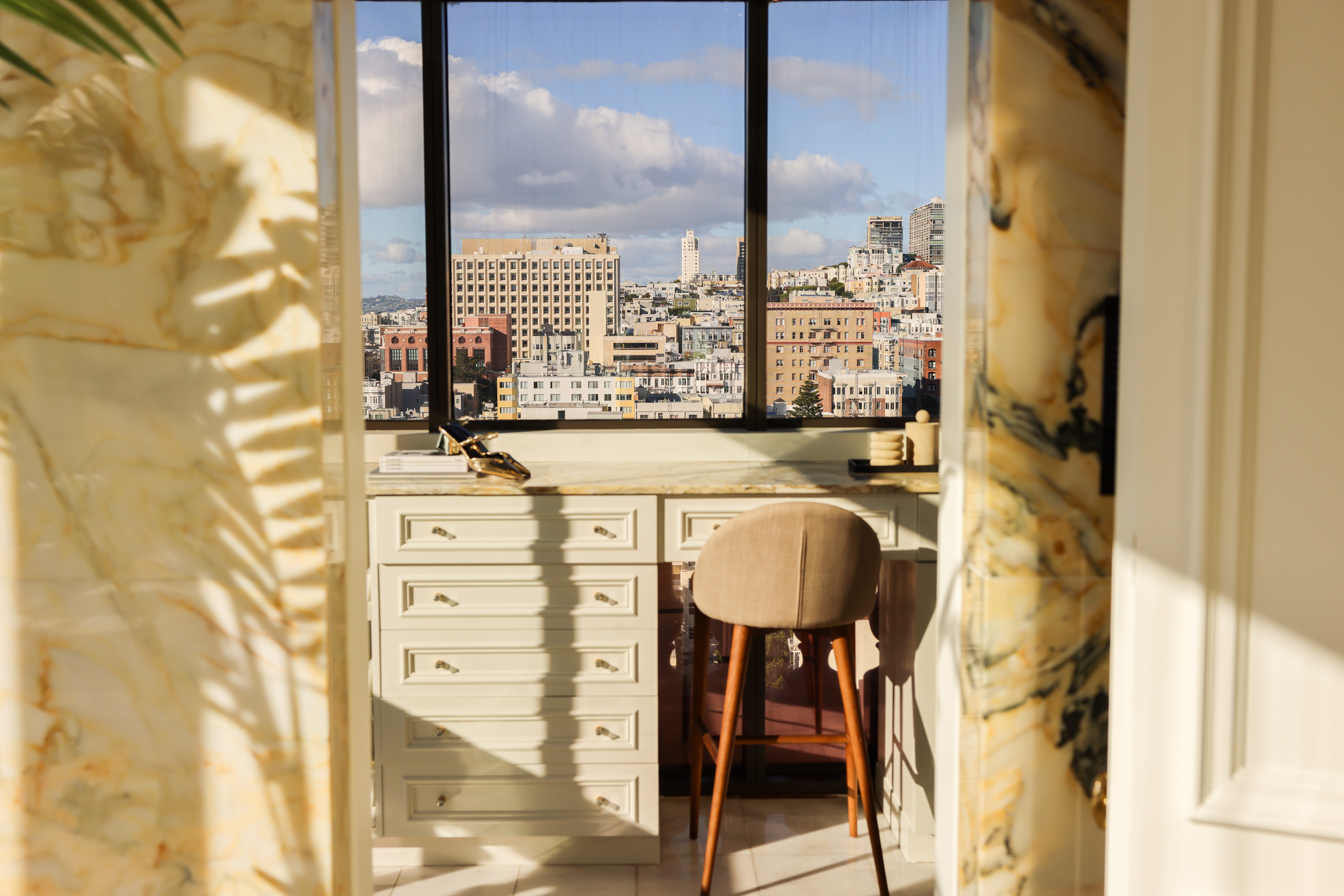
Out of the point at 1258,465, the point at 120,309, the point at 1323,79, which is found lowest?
the point at 1258,465

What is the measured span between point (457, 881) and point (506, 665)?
0.60 meters

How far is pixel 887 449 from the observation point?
9.53ft

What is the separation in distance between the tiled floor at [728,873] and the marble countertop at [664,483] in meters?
1.02

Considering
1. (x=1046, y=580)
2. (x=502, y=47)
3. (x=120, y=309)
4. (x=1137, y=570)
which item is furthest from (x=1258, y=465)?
(x=502, y=47)

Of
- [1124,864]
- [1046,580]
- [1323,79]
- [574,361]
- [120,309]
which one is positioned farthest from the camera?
[574,361]

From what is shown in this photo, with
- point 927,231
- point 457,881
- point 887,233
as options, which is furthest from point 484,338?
point 457,881

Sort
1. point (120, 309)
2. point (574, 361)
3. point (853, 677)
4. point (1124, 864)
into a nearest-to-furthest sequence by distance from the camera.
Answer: point (1124, 864) < point (120, 309) < point (853, 677) < point (574, 361)

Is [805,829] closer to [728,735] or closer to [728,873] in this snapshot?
[728,873]

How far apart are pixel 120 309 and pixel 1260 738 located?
4.57 ft

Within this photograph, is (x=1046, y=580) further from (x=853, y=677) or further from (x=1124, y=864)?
(x=853, y=677)

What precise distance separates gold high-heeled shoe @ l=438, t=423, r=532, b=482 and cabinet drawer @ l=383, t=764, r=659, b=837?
31.2 inches

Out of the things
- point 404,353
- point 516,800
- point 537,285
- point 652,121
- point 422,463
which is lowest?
point 516,800

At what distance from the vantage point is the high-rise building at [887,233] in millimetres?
3148

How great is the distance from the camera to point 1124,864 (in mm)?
1096
